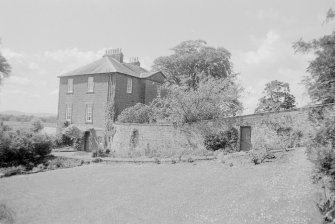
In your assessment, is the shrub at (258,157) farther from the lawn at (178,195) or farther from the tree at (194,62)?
the tree at (194,62)

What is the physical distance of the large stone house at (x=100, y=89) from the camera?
116 feet

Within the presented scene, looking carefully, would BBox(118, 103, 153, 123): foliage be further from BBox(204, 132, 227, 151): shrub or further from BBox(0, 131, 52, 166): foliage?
BBox(204, 132, 227, 151): shrub

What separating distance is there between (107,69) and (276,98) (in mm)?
19303

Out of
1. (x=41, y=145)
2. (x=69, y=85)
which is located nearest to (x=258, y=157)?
(x=41, y=145)

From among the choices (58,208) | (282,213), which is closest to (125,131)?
(58,208)

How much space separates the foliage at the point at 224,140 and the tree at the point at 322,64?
948 centimetres

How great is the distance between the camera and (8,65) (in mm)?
38625

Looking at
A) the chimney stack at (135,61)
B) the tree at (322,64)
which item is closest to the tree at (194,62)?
the chimney stack at (135,61)

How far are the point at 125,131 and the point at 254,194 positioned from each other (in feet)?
61.0

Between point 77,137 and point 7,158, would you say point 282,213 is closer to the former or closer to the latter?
point 7,158

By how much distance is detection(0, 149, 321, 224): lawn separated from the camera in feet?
38.8

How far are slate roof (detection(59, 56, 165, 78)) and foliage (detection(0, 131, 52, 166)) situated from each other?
950 centimetres

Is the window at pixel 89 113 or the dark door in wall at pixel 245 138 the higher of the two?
the window at pixel 89 113

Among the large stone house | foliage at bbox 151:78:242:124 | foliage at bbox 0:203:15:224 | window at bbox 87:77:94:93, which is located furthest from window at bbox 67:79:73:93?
foliage at bbox 0:203:15:224
